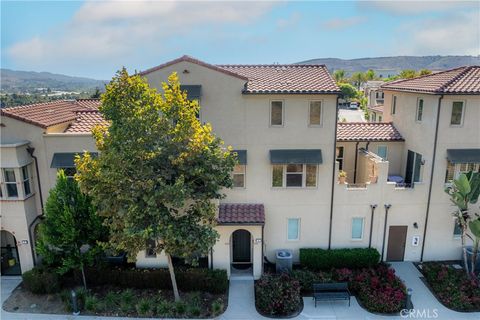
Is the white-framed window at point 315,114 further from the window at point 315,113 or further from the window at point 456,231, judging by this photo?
the window at point 456,231

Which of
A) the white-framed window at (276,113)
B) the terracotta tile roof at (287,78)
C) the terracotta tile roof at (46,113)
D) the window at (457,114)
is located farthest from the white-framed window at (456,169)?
the terracotta tile roof at (46,113)

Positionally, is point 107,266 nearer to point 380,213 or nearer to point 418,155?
point 380,213

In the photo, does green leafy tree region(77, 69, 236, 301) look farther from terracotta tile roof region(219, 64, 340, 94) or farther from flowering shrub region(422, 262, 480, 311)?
flowering shrub region(422, 262, 480, 311)

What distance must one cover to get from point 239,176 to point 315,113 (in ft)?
16.0

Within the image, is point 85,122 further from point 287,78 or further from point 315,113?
point 315,113

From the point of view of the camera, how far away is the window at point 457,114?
16359 millimetres

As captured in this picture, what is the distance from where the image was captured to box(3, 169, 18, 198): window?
1616cm

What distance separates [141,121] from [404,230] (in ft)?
47.9

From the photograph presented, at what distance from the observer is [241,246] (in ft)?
59.2

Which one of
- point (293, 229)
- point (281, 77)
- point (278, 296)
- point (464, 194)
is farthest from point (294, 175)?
point (464, 194)

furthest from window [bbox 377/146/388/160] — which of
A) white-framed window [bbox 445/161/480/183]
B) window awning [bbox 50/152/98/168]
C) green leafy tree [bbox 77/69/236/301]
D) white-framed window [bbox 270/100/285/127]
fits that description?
window awning [bbox 50/152/98/168]

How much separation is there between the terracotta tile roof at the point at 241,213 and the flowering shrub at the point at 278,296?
279 centimetres

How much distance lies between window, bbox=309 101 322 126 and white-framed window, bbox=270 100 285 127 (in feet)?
4.63

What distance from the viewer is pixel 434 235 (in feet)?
58.9
